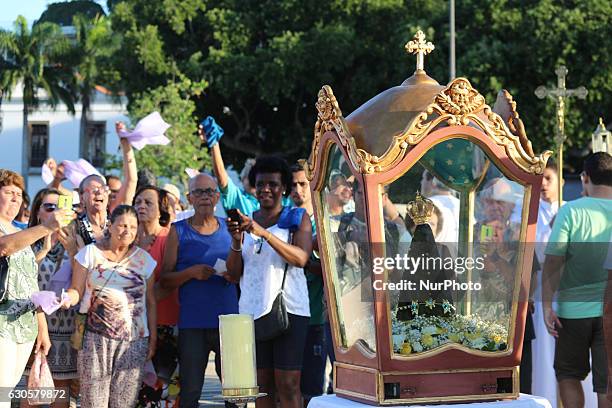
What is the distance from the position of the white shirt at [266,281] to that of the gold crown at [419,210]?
175 cm

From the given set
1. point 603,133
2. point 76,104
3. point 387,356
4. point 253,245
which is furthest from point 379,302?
point 76,104

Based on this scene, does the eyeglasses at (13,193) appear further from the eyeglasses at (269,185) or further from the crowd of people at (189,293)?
the eyeglasses at (269,185)

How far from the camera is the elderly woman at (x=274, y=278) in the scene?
684cm

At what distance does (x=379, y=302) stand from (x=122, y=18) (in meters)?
31.2

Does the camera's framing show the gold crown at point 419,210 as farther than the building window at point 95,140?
No

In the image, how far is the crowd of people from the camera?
22.4 feet

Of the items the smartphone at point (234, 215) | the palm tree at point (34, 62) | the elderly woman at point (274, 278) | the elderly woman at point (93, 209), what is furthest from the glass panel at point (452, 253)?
the palm tree at point (34, 62)

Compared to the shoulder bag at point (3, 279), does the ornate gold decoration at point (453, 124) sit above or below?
above

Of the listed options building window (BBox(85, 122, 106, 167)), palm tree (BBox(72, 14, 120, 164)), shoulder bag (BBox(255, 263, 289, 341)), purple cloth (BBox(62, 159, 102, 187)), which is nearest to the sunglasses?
shoulder bag (BBox(255, 263, 289, 341))

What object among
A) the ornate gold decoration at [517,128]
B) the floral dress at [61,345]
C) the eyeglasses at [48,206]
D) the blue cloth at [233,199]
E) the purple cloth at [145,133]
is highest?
the purple cloth at [145,133]

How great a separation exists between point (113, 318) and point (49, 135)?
161 feet

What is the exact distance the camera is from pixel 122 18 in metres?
34.9

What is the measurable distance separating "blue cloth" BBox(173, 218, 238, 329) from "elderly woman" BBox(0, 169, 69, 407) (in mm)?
987

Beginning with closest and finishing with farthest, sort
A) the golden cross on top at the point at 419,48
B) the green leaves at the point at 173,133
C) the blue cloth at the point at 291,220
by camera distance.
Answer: the golden cross on top at the point at 419,48
the blue cloth at the point at 291,220
the green leaves at the point at 173,133
